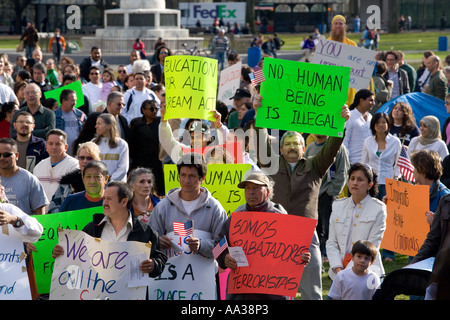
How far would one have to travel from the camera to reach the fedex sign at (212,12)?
65875 mm

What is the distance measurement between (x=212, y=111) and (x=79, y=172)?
162cm

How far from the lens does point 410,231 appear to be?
7.62m

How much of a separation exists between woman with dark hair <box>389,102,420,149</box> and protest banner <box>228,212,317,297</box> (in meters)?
4.68

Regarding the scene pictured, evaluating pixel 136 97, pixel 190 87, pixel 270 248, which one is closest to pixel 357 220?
pixel 270 248

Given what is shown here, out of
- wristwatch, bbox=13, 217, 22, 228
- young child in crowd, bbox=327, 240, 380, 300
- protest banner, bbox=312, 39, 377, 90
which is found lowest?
young child in crowd, bbox=327, 240, 380, 300

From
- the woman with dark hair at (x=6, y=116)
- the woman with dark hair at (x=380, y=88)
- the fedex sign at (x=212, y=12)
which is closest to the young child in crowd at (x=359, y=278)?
the woman with dark hair at (x=6, y=116)

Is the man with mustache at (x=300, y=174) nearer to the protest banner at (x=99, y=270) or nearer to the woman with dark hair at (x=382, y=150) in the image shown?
the protest banner at (x=99, y=270)

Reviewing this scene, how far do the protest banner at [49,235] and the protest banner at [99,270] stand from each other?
29.9 inches

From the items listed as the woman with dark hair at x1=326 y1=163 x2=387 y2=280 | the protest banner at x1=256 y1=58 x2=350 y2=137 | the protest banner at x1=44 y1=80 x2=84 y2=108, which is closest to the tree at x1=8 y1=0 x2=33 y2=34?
the protest banner at x1=44 y1=80 x2=84 y2=108

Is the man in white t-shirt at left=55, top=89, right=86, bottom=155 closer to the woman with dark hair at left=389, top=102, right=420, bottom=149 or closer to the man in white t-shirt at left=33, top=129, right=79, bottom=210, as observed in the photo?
the man in white t-shirt at left=33, top=129, right=79, bottom=210

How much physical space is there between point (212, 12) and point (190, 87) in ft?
192

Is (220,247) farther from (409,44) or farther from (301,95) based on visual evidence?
(409,44)

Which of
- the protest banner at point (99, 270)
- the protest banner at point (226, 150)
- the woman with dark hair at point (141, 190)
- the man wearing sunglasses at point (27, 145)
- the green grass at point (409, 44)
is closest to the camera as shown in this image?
the protest banner at point (99, 270)

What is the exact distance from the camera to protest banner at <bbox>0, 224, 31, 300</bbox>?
6.04 metres
